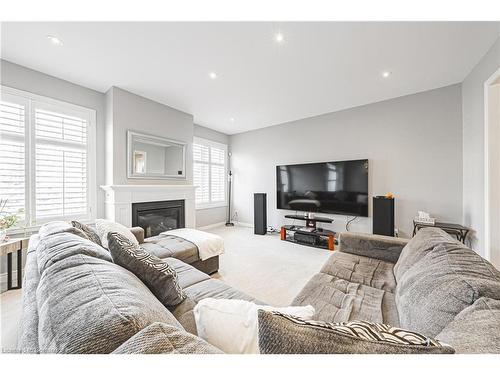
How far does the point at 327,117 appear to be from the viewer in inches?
162

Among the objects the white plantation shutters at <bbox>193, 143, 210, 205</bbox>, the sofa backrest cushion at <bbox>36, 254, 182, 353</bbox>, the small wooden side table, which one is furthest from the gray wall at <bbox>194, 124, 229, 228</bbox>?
the sofa backrest cushion at <bbox>36, 254, 182, 353</bbox>

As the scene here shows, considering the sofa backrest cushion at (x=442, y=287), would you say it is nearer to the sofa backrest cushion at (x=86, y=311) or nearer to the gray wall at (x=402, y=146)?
the sofa backrest cushion at (x=86, y=311)

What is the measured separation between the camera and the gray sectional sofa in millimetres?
480

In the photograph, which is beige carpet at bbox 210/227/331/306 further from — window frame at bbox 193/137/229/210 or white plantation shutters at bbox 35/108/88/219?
white plantation shutters at bbox 35/108/88/219

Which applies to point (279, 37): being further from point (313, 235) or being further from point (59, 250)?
point (313, 235)

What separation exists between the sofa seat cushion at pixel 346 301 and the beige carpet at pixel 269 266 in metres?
0.69

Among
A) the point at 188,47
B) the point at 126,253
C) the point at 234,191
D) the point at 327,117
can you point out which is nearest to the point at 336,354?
the point at 126,253

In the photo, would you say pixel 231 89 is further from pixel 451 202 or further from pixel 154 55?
pixel 451 202

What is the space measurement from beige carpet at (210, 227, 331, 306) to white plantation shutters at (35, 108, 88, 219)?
2376mm

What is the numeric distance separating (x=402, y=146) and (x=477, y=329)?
360 cm

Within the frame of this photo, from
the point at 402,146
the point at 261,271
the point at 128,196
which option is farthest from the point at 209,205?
the point at 402,146

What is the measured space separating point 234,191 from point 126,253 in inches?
186

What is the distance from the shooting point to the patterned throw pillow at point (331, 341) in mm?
436
